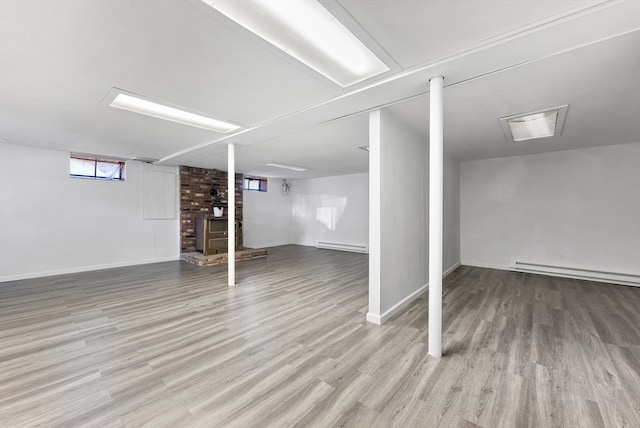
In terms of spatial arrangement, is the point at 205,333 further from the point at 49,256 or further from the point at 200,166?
the point at 200,166

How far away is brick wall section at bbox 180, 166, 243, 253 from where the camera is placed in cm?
718

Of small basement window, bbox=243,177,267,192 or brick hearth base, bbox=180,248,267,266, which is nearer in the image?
brick hearth base, bbox=180,248,267,266

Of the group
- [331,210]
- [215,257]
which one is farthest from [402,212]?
[331,210]

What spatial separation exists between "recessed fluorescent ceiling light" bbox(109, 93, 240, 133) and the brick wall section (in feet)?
12.7

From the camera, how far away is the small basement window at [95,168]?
561 centimetres

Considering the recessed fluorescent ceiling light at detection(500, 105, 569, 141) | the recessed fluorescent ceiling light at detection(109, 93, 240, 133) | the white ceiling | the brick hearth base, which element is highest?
the recessed fluorescent ceiling light at detection(109, 93, 240, 133)

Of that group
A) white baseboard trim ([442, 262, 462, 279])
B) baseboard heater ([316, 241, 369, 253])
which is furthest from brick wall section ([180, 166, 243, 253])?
white baseboard trim ([442, 262, 462, 279])

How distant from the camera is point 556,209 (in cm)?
526

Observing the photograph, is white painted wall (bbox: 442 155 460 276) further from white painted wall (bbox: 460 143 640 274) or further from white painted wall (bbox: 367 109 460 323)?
white painted wall (bbox: 367 109 460 323)

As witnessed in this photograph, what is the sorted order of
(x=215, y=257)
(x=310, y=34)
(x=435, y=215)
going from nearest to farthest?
1. (x=310, y=34)
2. (x=435, y=215)
3. (x=215, y=257)

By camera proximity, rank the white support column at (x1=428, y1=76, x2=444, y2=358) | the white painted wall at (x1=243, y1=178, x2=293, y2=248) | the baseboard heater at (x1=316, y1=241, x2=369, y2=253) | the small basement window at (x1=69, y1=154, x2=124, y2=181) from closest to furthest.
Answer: the white support column at (x1=428, y1=76, x2=444, y2=358) < the small basement window at (x1=69, y1=154, x2=124, y2=181) < the baseboard heater at (x1=316, y1=241, x2=369, y2=253) < the white painted wall at (x1=243, y1=178, x2=293, y2=248)

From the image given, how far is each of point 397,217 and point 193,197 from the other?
20.1 ft

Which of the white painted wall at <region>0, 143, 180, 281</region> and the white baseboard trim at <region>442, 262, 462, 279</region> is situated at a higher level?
the white painted wall at <region>0, 143, 180, 281</region>

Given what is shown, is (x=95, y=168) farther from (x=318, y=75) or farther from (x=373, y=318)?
(x=373, y=318)
